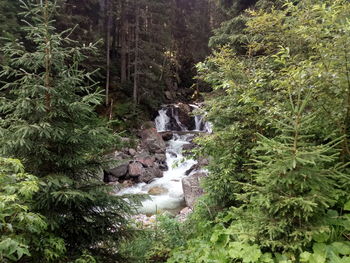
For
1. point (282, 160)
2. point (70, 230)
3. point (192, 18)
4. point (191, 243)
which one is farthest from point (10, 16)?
point (192, 18)

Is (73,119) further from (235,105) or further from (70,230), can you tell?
(235,105)

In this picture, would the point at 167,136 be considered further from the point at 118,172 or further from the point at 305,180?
the point at 305,180

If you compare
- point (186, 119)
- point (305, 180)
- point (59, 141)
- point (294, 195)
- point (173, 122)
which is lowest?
point (173, 122)

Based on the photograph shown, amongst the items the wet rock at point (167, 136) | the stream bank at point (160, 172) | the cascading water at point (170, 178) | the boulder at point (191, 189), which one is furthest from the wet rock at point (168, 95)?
the boulder at point (191, 189)

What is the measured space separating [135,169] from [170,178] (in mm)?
1892

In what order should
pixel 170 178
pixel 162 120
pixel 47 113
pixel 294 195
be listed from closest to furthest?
1. pixel 294 195
2. pixel 47 113
3. pixel 170 178
4. pixel 162 120

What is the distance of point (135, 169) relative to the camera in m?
12.5

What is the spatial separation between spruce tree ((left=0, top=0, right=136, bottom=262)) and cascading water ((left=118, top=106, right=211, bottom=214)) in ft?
5.72

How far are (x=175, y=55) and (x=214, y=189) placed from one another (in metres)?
26.4

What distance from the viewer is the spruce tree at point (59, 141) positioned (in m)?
3.17

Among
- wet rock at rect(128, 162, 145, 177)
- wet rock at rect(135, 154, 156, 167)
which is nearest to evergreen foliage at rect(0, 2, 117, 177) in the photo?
wet rock at rect(128, 162, 145, 177)

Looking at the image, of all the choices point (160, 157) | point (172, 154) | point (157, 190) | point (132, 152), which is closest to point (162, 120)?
point (172, 154)

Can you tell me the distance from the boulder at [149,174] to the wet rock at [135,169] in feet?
0.48

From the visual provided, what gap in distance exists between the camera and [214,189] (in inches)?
167
